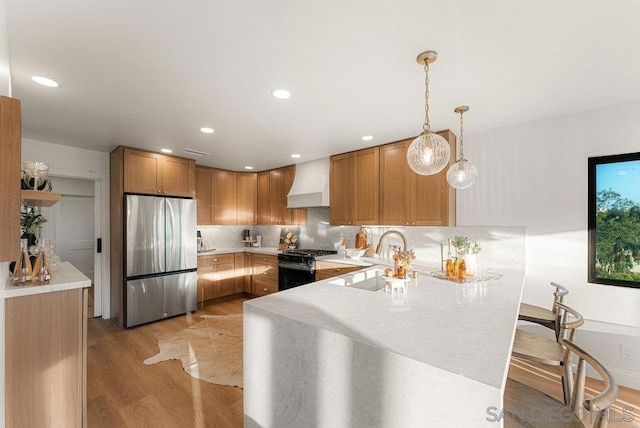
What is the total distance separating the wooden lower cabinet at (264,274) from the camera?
4.51 meters

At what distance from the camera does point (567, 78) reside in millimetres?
1909

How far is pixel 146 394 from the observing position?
86.8 inches

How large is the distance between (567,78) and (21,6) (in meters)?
3.17

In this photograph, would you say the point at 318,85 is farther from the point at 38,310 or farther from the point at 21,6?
the point at 38,310

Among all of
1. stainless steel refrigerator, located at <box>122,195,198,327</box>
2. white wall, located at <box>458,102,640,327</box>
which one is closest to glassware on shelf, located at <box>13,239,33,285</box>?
stainless steel refrigerator, located at <box>122,195,198,327</box>

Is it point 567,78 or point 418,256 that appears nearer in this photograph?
point 567,78

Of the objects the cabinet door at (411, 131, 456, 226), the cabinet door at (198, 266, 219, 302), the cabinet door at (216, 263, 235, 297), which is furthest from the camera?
the cabinet door at (216, 263, 235, 297)

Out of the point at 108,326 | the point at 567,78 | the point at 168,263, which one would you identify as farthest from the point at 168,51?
the point at 108,326

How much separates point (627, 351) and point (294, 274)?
3423mm

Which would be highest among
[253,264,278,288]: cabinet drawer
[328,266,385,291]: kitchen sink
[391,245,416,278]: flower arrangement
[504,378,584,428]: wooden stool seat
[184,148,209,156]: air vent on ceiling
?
[184,148,209,156]: air vent on ceiling

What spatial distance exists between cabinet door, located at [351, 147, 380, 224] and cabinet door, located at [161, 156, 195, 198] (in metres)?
2.48

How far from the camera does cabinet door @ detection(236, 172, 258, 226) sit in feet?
17.4

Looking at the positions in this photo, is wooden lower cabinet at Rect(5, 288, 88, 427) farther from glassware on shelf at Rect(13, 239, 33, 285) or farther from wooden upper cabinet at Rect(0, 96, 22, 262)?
wooden upper cabinet at Rect(0, 96, 22, 262)

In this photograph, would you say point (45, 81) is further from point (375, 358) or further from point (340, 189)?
point (340, 189)
